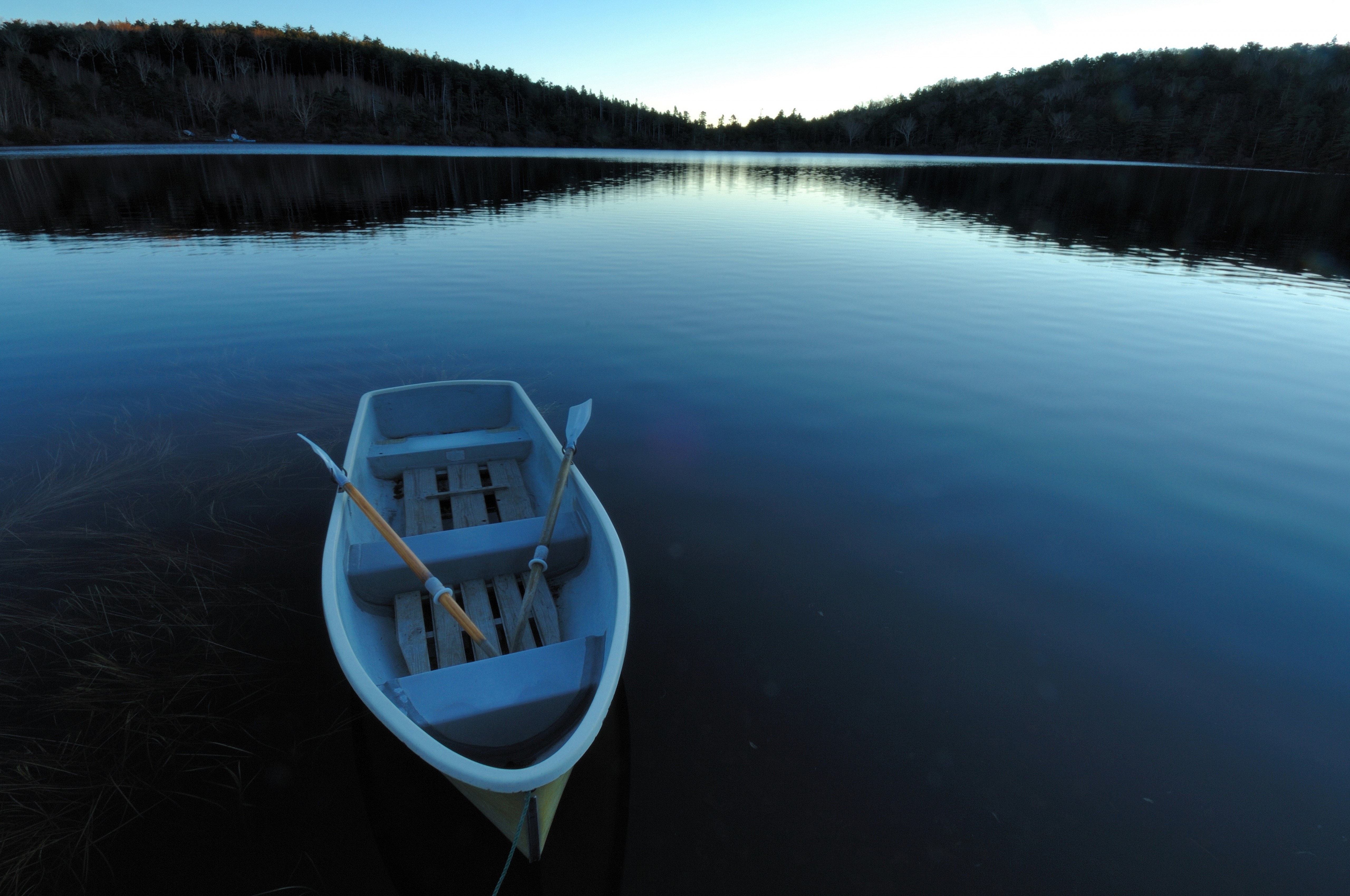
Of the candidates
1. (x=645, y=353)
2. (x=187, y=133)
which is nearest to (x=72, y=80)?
(x=187, y=133)

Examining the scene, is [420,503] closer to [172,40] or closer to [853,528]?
[853,528]

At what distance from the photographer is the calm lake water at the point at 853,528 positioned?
12.0 feet

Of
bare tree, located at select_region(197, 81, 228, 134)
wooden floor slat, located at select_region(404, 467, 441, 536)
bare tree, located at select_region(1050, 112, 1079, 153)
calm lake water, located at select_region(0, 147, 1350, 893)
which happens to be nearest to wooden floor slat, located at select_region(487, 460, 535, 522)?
wooden floor slat, located at select_region(404, 467, 441, 536)

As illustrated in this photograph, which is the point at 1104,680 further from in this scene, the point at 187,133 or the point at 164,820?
the point at 187,133

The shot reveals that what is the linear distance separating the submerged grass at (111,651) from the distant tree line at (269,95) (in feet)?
314

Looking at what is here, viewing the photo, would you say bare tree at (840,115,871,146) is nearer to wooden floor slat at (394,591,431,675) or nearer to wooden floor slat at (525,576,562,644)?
wooden floor slat at (525,576,562,644)

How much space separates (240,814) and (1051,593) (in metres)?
6.76

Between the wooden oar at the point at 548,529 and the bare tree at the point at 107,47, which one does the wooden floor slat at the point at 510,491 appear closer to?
the wooden oar at the point at 548,529

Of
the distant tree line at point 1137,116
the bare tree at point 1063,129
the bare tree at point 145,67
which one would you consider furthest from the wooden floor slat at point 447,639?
the bare tree at point 1063,129

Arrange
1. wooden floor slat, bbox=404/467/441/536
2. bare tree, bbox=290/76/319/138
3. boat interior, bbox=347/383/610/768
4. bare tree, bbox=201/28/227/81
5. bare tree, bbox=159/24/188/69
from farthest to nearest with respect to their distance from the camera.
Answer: bare tree, bbox=159/24/188/69
bare tree, bbox=201/28/227/81
bare tree, bbox=290/76/319/138
wooden floor slat, bbox=404/467/441/536
boat interior, bbox=347/383/610/768

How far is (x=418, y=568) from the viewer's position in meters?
3.99

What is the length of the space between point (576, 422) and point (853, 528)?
3.38 m

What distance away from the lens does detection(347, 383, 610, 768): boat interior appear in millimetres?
3350

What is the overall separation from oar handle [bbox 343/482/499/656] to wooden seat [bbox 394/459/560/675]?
14cm
